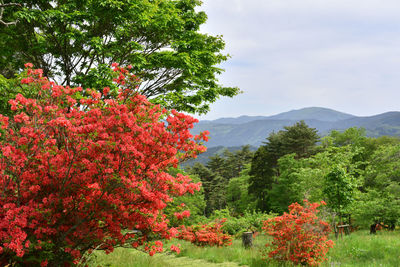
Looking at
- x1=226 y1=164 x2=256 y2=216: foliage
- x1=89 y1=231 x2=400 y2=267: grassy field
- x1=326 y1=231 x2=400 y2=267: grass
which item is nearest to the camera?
x1=89 y1=231 x2=400 y2=267: grassy field

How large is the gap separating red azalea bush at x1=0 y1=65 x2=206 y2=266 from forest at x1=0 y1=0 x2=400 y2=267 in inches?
0.8

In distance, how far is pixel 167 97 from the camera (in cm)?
1260

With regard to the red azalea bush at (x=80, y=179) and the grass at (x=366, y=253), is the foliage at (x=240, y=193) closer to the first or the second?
the grass at (x=366, y=253)

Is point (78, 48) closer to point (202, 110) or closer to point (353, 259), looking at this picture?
point (202, 110)

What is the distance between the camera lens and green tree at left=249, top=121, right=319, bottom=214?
37719 millimetres

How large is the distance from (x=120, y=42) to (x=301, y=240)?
33.7ft

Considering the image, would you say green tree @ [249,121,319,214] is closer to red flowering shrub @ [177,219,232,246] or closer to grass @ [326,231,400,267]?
red flowering shrub @ [177,219,232,246]

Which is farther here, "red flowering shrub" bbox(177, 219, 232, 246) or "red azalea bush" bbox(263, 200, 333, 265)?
"red flowering shrub" bbox(177, 219, 232, 246)

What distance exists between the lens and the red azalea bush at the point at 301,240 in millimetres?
7512

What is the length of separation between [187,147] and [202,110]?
9.92 m

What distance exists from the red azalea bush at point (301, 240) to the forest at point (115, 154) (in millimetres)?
36

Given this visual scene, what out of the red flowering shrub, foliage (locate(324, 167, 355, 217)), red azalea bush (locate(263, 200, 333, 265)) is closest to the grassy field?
red azalea bush (locate(263, 200, 333, 265))

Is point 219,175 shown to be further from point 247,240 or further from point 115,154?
point 115,154

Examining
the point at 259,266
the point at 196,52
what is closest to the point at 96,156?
the point at 259,266
